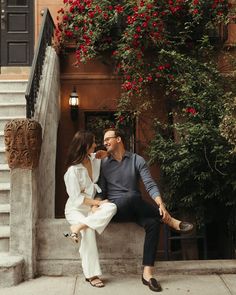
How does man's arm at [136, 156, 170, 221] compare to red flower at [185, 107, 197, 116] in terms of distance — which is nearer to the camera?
man's arm at [136, 156, 170, 221]

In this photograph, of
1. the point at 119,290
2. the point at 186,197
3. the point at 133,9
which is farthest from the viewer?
the point at 133,9

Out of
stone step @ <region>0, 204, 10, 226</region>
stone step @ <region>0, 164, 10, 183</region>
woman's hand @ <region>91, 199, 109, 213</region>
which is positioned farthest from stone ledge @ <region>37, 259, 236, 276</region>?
stone step @ <region>0, 164, 10, 183</region>

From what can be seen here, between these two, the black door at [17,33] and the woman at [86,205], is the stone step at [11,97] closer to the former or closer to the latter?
the black door at [17,33]

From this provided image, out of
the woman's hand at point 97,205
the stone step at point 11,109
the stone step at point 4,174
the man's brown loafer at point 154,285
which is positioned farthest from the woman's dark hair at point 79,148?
the stone step at point 11,109

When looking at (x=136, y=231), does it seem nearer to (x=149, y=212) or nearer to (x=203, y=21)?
(x=149, y=212)

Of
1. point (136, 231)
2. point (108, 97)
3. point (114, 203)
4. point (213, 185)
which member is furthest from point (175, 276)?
point (108, 97)

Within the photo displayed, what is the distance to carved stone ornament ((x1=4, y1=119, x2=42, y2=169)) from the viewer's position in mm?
4906

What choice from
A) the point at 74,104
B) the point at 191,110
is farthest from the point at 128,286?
the point at 74,104

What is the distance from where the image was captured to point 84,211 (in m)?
4.86

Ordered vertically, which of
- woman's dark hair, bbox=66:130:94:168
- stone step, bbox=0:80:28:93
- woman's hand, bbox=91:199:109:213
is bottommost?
woman's hand, bbox=91:199:109:213

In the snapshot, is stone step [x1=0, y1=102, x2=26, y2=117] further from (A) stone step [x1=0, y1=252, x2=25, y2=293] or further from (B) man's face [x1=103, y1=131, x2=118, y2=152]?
(A) stone step [x1=0, y1=252, x2=25, y2=293]

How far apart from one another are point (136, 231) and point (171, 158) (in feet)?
6.35

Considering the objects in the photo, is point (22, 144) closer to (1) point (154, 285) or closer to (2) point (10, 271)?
(2) point (10, 271)

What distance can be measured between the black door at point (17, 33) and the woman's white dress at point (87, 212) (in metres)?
5.33
